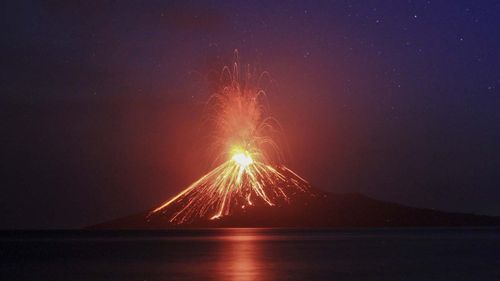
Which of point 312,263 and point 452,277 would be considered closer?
point 452,277

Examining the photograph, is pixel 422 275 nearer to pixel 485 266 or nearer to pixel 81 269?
pixel 485 266

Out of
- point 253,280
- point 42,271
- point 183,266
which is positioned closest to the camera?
point 253,280

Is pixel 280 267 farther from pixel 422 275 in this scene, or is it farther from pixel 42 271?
pixel 42 271

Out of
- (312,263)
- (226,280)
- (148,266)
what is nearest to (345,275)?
(226,280)

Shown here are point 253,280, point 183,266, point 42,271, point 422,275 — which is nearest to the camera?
point 253,280

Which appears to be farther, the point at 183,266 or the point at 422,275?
the point at 183,266

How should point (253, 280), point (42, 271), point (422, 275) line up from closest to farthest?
point (253, 280), point (422, 275), point (42, 271)

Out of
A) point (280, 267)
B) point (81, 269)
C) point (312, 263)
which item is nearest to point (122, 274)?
point (81, 269)

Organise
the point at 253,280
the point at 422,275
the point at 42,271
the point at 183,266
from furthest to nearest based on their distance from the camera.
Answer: the point at 183,266
the point at 42,271
the point at 422,275
the point at 253,280
